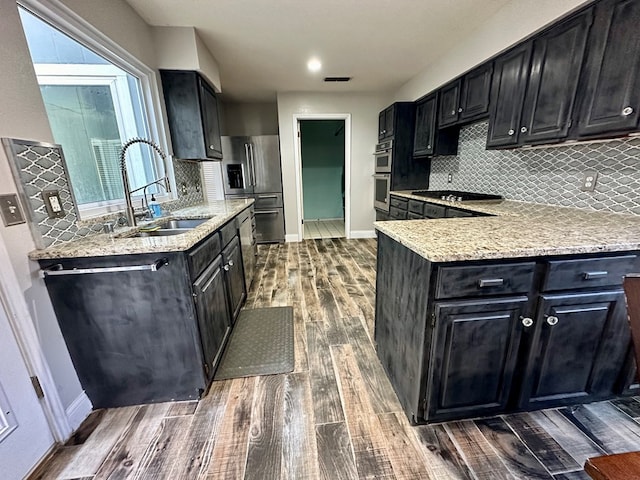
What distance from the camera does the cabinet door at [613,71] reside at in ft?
4.51

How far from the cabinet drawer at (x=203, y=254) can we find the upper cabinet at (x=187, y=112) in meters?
1.30

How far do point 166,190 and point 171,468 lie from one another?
2.14 metres

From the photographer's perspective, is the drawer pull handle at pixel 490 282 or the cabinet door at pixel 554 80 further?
the cabinet door at pixel 554 80

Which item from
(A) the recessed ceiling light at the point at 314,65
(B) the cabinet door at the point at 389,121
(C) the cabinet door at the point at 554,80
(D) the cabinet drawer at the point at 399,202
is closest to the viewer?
(C) the cabinet door at the point at 554,80

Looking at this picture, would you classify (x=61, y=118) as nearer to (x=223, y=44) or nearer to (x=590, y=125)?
(x=223, y=44)

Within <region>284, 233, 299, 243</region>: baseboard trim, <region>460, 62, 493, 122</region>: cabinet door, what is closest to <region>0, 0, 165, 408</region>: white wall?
<region>460, 62, 493, 122</region>: cabinet door

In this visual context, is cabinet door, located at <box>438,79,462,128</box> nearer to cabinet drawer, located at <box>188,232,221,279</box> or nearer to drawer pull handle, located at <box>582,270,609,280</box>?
drawer pull handle, located at <box>582,270,609,280</box>

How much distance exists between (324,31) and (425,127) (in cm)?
171

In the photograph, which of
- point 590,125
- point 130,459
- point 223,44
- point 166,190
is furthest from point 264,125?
point 130,459

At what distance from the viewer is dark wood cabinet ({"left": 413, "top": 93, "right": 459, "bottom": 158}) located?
3.25 meters

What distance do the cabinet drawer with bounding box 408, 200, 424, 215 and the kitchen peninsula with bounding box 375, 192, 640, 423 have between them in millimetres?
1637

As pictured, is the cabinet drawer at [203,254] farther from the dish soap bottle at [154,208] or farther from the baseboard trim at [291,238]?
the baseboard trim at [291,238]

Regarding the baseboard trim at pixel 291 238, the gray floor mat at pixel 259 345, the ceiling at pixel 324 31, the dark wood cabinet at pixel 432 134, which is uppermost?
the ceiling at pixel 324 31

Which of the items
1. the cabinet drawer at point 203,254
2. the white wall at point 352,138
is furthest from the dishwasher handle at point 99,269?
the white wall at point 352,138
